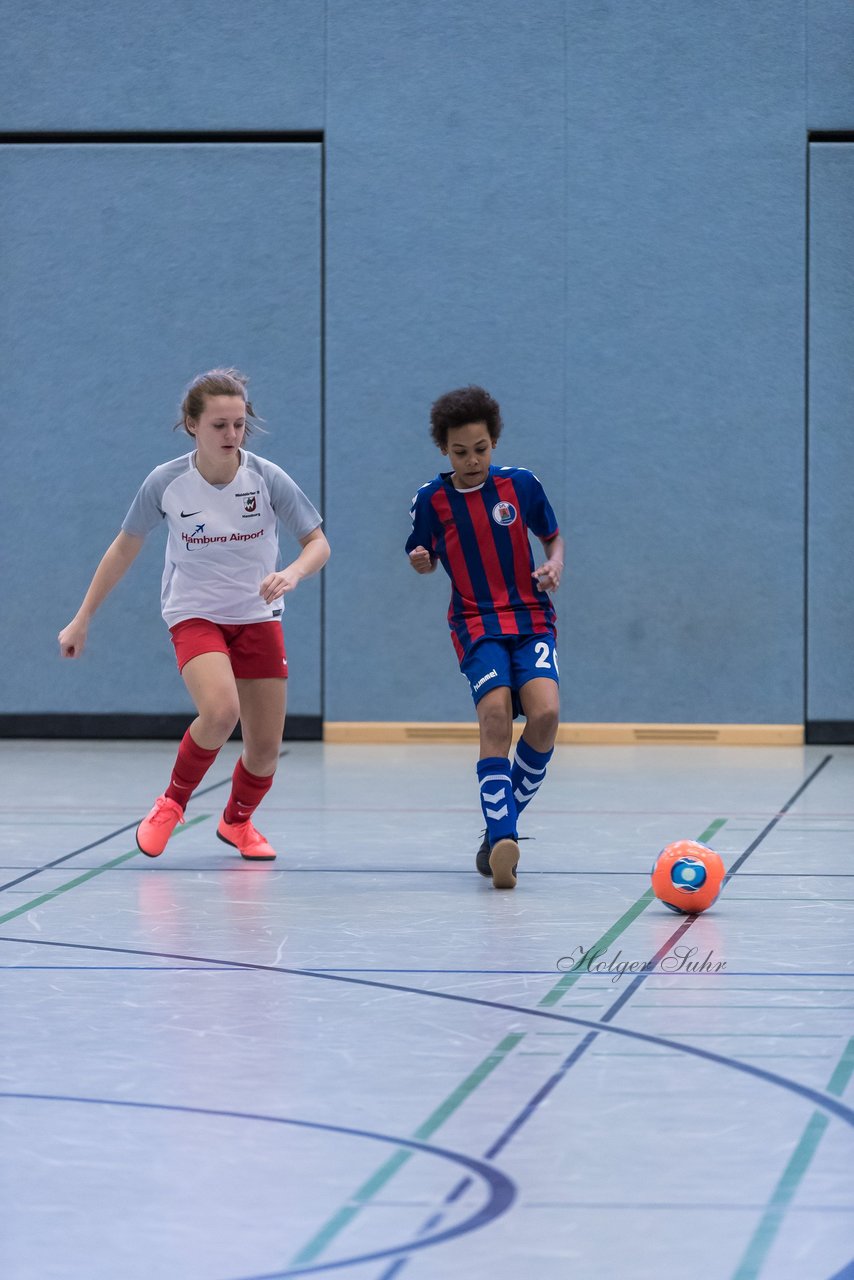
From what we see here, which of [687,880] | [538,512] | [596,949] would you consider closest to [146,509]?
[538,512]

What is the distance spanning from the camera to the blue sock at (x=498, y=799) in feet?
16.9

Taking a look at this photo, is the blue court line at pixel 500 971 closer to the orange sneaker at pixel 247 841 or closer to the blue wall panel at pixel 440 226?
the orange sneaker at pixel 247 841

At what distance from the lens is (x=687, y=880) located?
4.68 meters

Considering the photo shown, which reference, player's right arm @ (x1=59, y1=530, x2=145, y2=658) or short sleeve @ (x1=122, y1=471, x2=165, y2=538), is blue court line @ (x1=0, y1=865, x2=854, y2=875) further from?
short sleeve @ (x1=122, y1=471, x2=165, y2=538)

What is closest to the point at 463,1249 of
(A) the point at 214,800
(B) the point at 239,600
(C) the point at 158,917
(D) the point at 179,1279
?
(D) the point at 179,1279

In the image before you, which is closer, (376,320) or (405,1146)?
(405,1146)

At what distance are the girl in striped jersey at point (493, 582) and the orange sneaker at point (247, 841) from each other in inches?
29.8

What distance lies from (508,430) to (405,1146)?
6.93 m

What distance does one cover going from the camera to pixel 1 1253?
2.35 metres

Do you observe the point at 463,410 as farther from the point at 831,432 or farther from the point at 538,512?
the point at 831,432

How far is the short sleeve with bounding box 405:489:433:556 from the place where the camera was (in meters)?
5.51

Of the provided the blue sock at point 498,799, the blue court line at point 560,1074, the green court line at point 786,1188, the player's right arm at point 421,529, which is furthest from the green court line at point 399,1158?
the player's right arm at point 421,529

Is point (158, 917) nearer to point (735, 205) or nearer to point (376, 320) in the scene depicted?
point (376, 320)

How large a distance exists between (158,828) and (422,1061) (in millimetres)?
2498
